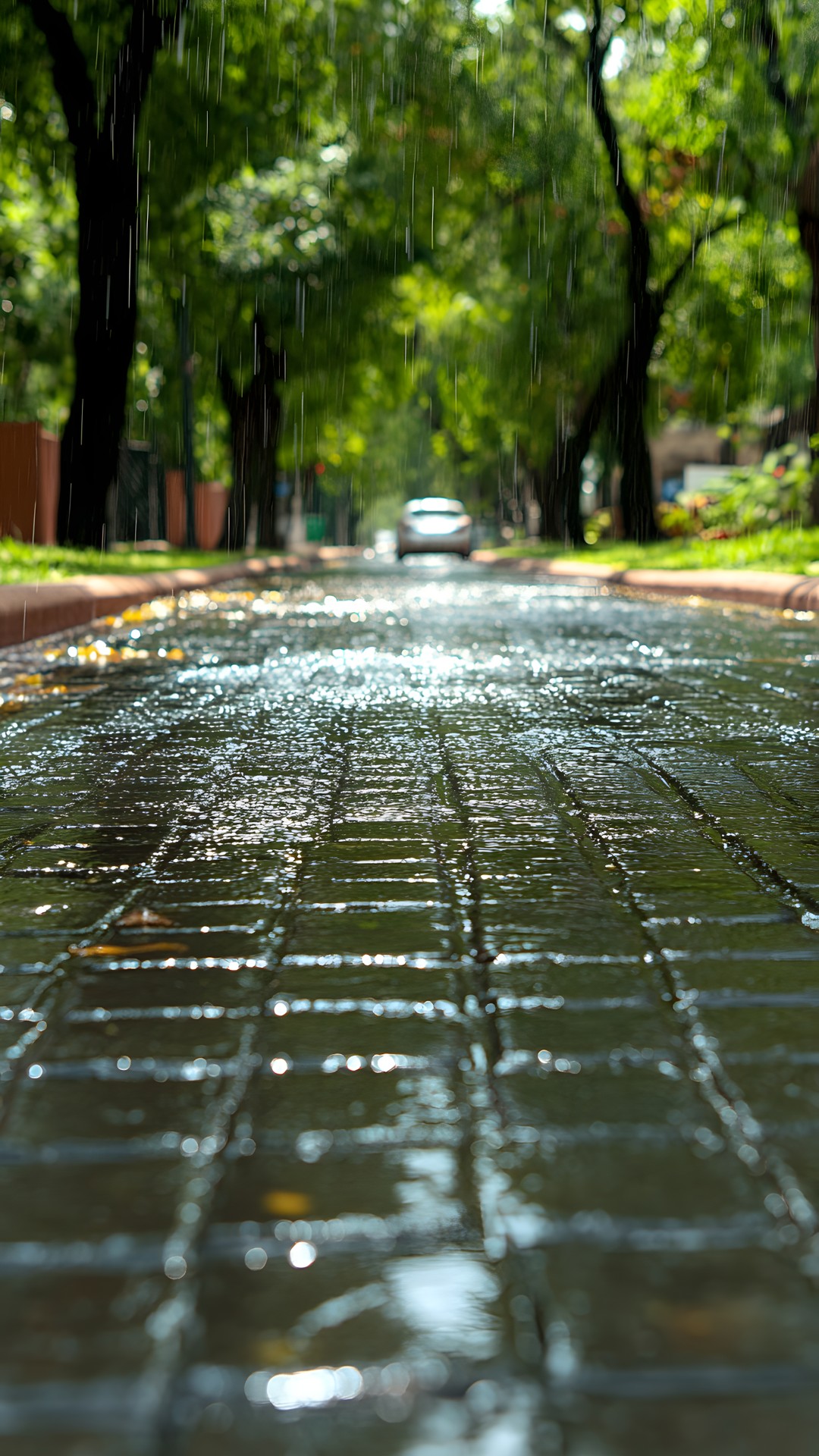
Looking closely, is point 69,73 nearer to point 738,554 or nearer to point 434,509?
point 738,554

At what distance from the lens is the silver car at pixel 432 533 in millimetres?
41531

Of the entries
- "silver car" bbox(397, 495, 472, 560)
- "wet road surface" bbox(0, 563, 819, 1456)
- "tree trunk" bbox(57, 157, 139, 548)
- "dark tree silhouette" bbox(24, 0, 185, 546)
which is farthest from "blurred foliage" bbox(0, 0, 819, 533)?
"wet road surface" bbox(0, 563, 819, 1456)

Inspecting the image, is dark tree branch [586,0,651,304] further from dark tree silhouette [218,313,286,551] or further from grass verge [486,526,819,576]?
dark tree silhouette [218,313,286,551]

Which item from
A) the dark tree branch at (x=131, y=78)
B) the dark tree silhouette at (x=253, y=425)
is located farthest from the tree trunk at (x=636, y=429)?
the dark tree branch at (x=131, y=78)

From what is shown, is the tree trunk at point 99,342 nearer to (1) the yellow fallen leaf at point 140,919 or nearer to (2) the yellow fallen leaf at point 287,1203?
(1) the yellow fallen leaf at point 140,919

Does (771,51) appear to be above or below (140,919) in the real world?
above

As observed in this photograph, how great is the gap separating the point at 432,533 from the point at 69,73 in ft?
78.9

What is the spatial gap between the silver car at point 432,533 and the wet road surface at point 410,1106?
35847 millimetres

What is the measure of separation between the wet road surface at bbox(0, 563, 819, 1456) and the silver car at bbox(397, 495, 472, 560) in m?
35.8

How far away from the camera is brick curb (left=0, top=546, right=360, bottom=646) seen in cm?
1083

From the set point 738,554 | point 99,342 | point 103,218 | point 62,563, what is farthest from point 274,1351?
point 738,554

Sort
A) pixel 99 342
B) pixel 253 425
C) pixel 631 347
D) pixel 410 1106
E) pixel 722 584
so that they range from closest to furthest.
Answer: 1. pixel 410 1106
2. pixel 722 584
3. pixel 99 342
4. pixel 631 347
5. pixel 253 425

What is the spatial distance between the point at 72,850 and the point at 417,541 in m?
37.6

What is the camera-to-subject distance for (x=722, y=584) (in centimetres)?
1689
